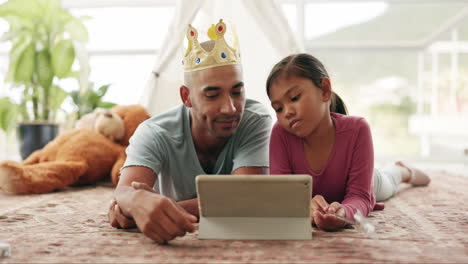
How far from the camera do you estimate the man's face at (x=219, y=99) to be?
1295mm

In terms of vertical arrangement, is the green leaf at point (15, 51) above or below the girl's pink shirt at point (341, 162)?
above

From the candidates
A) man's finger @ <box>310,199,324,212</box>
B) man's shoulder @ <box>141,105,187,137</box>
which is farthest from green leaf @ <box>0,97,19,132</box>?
man's finger @ <box>310,199,324,212</box>

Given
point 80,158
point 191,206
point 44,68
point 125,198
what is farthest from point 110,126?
point 125,198

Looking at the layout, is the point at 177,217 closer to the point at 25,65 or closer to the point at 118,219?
the point at 118,219

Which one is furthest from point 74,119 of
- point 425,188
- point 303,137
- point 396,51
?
point 396,51

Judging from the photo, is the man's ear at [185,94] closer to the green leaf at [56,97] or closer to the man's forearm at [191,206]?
the man's forearm at [191,206]

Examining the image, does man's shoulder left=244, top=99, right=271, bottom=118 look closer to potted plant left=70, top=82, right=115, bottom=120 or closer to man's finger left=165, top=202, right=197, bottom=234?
man's finger left=165, top=202, right=197, bottom=234

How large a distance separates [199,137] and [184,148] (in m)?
0.06

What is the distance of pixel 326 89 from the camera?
141 centimetres

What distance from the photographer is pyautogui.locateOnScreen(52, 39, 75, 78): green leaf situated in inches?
112

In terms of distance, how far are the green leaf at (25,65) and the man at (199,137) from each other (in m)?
1.73

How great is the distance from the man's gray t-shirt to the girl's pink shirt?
0.06 m

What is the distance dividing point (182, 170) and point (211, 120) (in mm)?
242

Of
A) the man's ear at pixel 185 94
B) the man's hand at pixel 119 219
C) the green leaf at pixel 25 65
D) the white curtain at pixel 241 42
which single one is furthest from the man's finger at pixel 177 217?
the green leaf at pixel 25 65
